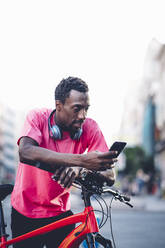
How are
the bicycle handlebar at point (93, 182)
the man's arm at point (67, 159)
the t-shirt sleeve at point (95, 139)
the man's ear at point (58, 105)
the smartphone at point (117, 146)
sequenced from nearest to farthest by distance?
the smartphone at point (117, 146) < the man's arm at point (67, 159) < the bicycle handlebar at point (93, 182) < the man's ear at point (58, 105) < the t-shirt sleeve at point (95, 139)

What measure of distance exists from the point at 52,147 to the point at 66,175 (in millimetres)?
586

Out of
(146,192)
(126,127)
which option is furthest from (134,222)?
(126,127)

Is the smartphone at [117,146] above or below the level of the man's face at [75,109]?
below

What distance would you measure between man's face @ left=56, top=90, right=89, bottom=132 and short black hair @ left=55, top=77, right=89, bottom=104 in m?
0.03

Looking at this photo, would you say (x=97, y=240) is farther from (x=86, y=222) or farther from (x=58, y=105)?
(x=58, y=105)

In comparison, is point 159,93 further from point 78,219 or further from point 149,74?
point 78,219

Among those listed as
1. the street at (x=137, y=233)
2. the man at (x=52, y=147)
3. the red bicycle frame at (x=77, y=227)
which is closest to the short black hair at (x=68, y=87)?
the man at (x=52, y=147)

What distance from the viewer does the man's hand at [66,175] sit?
2371 mm

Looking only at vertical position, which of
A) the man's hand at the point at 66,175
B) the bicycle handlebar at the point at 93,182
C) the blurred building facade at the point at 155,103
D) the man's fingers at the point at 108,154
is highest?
the man's fingers at the point at 108,154

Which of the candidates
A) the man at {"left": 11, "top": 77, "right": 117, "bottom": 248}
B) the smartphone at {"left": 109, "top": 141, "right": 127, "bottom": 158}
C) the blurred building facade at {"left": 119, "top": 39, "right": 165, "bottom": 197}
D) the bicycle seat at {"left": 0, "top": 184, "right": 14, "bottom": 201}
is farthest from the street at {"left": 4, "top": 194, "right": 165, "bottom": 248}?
the blurred building facade at {"left": 119, "top": 39, "right": 165, "bottom": 197}

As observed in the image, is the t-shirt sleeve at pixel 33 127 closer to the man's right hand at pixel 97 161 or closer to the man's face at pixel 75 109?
the man's face at pixel 75 109

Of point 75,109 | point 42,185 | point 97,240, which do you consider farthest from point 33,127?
point 97,240

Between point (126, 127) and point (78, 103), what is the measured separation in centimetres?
11352

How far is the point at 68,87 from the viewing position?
276cm
